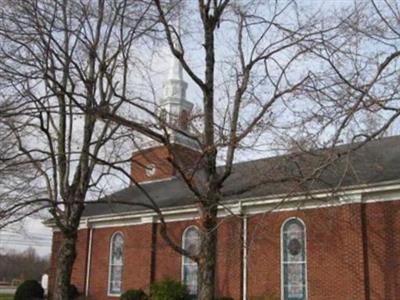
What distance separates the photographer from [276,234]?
2056 cm

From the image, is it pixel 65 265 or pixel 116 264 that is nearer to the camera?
pixel 65 265

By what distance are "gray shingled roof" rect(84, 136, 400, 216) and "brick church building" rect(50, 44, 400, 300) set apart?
52 millimetres

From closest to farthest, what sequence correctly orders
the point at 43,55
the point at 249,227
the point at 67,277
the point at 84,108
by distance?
the point at 84,108 < the point at 43,55 < the point at 67,277 < the point at 249,227

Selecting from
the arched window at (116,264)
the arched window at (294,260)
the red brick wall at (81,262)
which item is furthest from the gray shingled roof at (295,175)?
the arched window at (294,260)

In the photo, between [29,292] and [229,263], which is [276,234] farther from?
[29,292]

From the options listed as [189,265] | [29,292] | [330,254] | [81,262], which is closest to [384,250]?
→ [330,254]

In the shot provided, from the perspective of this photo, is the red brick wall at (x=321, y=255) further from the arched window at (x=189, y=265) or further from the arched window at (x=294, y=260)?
the arched window at (x=189, y=265)

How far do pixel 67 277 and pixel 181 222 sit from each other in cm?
612

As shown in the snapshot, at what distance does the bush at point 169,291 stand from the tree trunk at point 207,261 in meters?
9.77

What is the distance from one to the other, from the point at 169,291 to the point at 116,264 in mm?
6488

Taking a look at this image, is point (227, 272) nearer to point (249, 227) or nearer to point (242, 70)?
point (249, 227)

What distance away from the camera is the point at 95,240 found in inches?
1139

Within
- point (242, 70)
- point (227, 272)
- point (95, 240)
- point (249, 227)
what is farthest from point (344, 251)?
point (95, 240)

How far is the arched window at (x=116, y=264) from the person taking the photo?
27.2 metres
